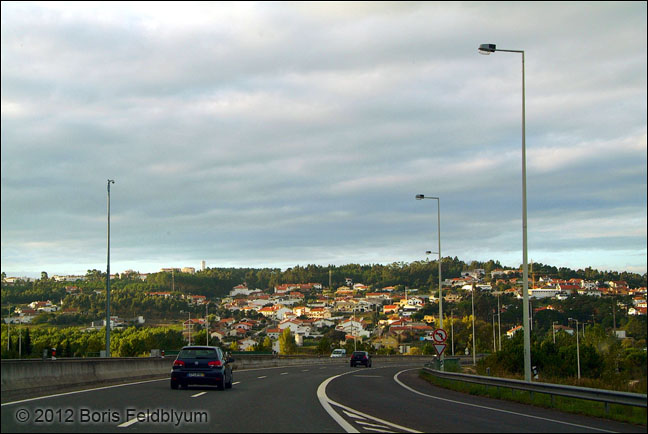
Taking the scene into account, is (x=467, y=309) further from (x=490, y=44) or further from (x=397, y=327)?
(x=490, y=44)

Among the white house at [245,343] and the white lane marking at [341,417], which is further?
the white house at [245,343]

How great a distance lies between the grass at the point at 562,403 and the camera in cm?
1734

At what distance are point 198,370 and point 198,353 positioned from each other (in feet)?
2.25

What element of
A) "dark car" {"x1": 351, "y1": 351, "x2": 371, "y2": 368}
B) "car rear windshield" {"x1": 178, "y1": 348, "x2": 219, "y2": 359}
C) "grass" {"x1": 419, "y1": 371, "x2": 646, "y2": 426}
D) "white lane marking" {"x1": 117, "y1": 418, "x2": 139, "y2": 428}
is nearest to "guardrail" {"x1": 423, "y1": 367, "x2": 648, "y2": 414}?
"grass" {"x1": 419, "y1": 371, "x2": 646, "y2": 426}

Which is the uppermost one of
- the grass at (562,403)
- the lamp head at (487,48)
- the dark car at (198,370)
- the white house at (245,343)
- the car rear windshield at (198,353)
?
the lamp head at (487,48)

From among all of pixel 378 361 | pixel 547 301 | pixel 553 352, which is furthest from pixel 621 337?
pixel 547 301

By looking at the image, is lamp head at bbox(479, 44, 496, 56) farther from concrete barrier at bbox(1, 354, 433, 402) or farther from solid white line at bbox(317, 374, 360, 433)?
concrete barrier at bbox(1, 354, 433, 402)

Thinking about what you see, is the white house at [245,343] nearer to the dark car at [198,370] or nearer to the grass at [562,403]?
the grass at [562,403]

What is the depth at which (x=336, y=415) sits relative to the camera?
15.7 metres

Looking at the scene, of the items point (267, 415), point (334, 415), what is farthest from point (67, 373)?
point (334, 415)

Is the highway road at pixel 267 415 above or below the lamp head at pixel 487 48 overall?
below

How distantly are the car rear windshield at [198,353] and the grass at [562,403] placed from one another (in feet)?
31.9

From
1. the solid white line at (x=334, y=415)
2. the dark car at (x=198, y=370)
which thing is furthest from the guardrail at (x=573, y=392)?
the dark car at (x=198, y=370)

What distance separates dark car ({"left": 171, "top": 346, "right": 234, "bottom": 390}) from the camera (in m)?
23.0
